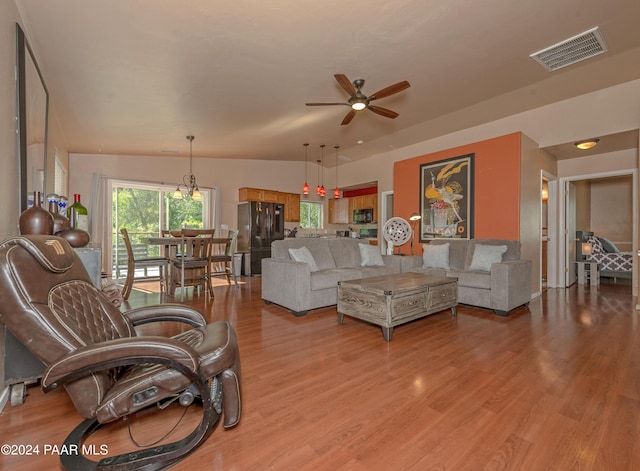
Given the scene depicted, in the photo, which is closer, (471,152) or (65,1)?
(65,1)

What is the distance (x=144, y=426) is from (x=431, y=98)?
15.6 feet

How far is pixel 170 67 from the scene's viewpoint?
3053mm

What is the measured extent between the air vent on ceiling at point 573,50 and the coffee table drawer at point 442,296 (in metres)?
2.71

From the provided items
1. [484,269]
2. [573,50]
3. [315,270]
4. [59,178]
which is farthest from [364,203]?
[59,178]

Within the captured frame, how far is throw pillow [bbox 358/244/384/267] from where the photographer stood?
15.6 ft

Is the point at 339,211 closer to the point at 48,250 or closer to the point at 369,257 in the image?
the point at 369,257

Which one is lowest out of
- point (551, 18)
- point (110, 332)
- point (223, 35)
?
point (110, 332)

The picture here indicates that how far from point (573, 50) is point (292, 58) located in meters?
3.00

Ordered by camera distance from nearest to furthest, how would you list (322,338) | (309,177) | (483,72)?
(322,338) < (483,72) < (309,177)

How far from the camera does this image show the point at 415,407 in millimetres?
1687

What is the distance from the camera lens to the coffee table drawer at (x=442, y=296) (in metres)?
3.22

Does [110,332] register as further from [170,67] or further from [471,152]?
[471,152]

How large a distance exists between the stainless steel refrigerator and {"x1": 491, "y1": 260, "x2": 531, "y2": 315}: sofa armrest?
16.7 feet

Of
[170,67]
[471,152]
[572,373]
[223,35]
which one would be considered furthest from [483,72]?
[170,67]
